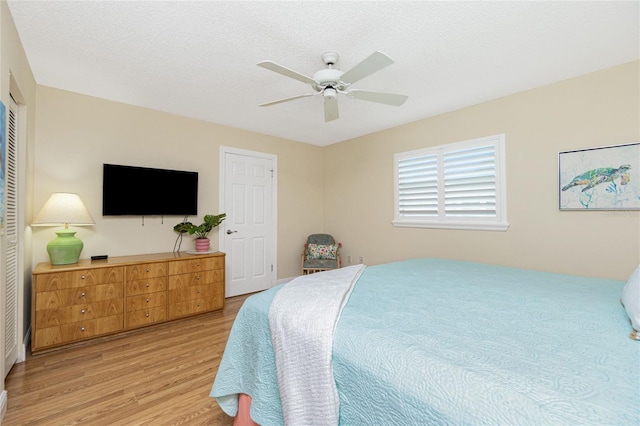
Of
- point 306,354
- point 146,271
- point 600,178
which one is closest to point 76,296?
point 146,271

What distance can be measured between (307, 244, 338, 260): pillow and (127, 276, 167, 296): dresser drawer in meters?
2.20


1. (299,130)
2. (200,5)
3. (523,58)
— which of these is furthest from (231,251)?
(523,58)

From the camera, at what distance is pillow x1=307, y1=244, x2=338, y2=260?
470 centimetres

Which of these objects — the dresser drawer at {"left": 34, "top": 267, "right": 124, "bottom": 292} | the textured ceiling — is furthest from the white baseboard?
the textured ceiling

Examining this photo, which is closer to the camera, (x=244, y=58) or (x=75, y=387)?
(x=75, y=387)

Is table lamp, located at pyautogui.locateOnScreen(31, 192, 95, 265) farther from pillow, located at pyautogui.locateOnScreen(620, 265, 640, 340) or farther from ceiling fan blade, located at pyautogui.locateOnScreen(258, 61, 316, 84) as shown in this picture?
pillow, located at pyautogui.locateOnScreen(620, 265, 640, 340)

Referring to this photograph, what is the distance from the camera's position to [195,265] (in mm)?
3359

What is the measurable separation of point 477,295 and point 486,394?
0.98 m

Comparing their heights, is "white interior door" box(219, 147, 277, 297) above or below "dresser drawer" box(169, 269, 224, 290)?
above

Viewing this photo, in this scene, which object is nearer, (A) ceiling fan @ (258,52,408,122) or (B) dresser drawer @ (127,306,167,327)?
(A) ceiling fan @ (258,52,408,122)

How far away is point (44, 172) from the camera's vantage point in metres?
2.90

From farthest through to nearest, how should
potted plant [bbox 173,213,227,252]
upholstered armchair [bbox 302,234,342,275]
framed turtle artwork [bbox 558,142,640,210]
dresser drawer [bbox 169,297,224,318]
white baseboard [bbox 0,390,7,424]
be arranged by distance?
1. upholstered armchair [bbox 302,234,342,275]
2. potted plant [bbox 173,213,227,252]
3. dresser drawer [bbox 169,297,224,318]
4. framed turtle artwork [bbox 558,142,640,210]
5. white baseboard [bbox 0,390,7,424]

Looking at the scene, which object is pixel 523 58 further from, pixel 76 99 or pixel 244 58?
pixel 76 99

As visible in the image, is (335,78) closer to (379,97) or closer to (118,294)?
(379,97)
